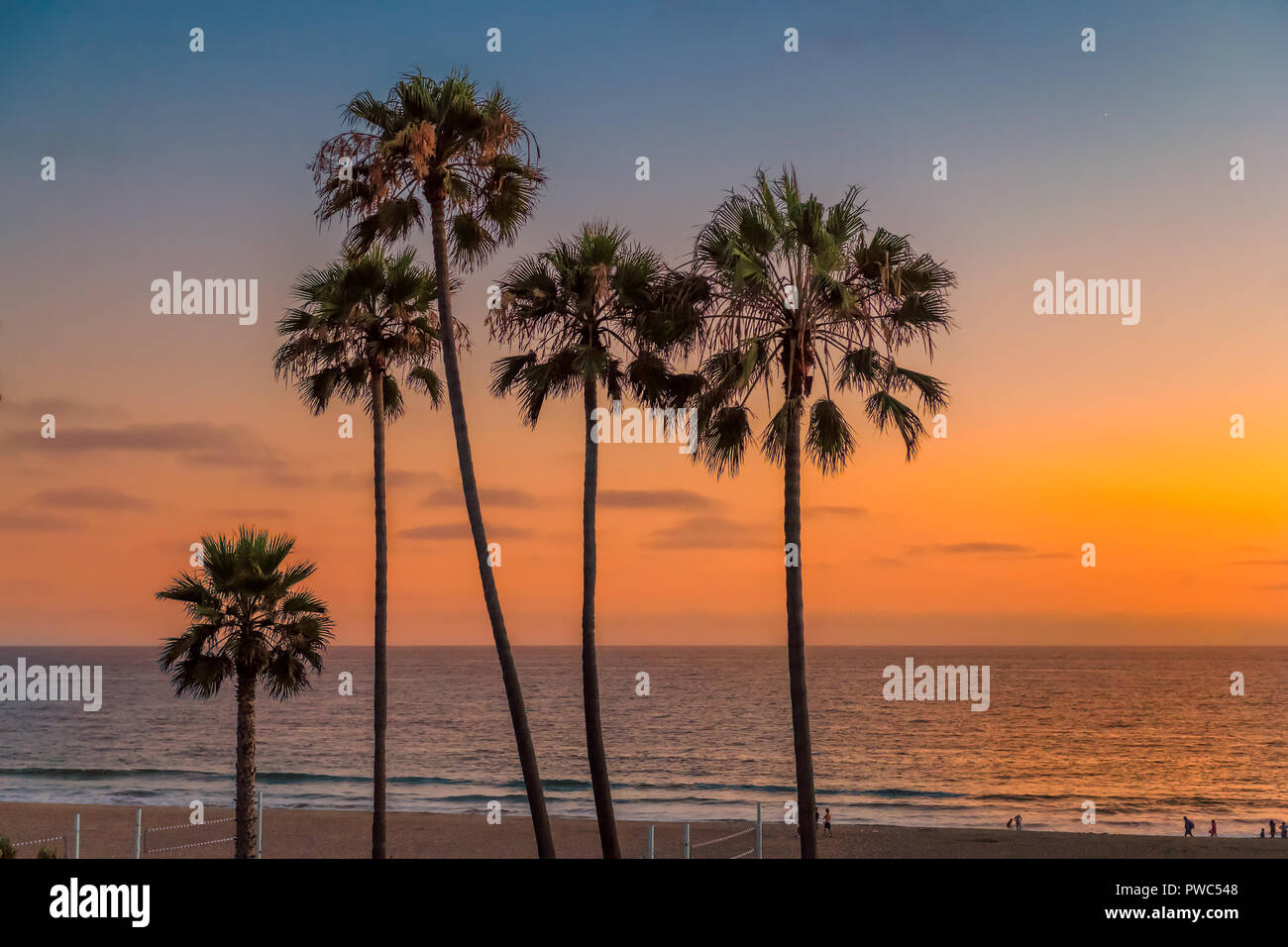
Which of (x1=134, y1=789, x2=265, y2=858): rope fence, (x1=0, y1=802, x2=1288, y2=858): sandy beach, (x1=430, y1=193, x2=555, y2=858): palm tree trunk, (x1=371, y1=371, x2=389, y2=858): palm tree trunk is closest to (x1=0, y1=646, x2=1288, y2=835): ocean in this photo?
(x1=0, y1=802, x2=1288, y2=858): sandy beach

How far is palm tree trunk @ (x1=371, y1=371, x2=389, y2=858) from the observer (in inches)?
812

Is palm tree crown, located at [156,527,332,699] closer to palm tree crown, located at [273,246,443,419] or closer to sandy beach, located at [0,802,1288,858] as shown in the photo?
palm tree crown, located at [273,246,443,419]

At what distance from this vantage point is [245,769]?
20.1 meters

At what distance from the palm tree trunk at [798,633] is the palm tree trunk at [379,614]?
8.41 m

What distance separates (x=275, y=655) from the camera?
20.3m

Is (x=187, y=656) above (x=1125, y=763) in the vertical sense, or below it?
above

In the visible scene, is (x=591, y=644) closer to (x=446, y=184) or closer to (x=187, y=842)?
(x=446, y=184)

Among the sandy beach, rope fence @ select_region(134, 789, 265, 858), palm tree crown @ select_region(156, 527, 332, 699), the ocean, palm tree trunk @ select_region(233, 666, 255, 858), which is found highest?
palm tree crown @ select_region(156, 527, 332, 699)

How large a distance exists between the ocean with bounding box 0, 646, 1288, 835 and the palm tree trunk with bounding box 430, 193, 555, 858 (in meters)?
33.5

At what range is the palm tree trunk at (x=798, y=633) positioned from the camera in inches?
597
